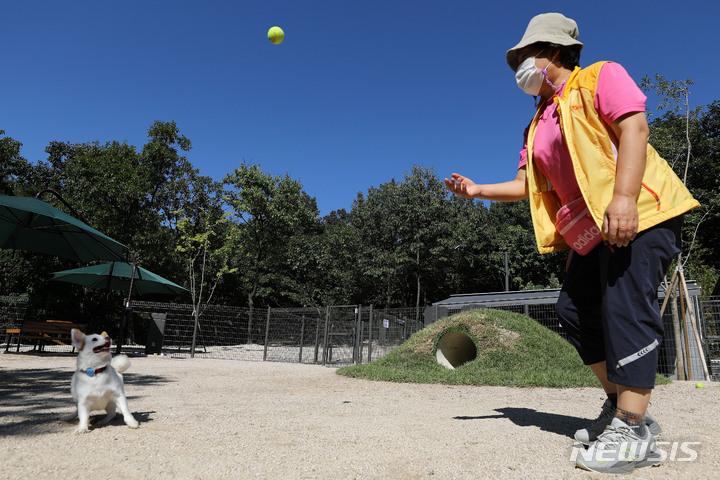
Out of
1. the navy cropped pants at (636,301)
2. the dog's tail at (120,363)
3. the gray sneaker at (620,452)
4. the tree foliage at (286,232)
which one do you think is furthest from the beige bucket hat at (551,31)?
the tree foliage at (286,232)

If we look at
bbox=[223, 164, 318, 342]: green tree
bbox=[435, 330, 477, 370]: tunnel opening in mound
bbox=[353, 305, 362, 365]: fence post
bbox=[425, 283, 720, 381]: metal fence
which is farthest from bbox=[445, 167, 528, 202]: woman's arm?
bbox=[223, 164, 318, 342]: green tree

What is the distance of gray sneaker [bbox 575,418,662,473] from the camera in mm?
1938

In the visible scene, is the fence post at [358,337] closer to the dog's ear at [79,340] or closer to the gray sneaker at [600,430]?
the dog's ear at [79,340]

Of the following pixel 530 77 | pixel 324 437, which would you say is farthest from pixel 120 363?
pixel 530 77

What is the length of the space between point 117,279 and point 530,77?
1403cm

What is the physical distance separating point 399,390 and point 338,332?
622cm

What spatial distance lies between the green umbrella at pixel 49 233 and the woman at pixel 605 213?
8895 mm

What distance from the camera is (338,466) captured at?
2.12 metres

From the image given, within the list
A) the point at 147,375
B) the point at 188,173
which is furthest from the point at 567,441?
the point at 188,173

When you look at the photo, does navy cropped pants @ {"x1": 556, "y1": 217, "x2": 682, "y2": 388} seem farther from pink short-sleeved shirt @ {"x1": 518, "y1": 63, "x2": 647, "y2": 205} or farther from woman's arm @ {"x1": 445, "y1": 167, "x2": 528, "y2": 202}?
woman's arm @ {"x1": 445, "y1": 167, "x2": 528, "y2": 202}

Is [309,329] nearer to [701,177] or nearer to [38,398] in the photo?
[38,398]

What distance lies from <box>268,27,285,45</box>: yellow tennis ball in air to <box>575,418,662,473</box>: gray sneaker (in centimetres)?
825

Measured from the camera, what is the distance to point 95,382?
Answer: 301 cm

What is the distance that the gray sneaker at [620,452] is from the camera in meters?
1.94
